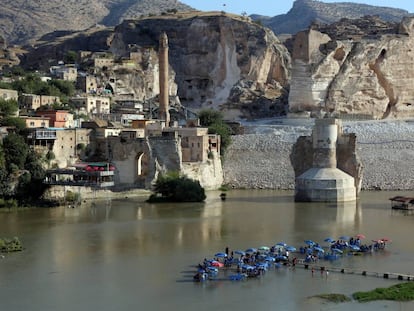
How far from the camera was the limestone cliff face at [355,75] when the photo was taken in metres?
61.3

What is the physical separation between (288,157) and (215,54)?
95.1ft

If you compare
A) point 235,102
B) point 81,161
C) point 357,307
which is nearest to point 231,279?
point 357,307

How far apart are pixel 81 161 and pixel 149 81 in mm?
26917

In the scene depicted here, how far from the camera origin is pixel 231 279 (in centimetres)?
2247

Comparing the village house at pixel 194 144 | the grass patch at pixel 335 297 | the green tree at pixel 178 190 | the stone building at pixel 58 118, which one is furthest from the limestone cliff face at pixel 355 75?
the grass patch at pixel 335 297

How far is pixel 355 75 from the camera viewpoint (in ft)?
204

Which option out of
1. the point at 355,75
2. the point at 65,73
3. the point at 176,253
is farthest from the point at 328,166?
the point at 65,73

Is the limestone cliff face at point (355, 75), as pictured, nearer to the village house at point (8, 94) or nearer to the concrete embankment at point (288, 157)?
the concrete embankment at point (288, 157)

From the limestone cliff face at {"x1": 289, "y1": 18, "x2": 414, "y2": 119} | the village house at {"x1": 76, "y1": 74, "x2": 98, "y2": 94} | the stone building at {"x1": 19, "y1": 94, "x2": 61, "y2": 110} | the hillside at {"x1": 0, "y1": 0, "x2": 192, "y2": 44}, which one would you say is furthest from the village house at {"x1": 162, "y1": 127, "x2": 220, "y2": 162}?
the hillside at {"x1": 0, "y1": 0, "x2": 192, "y2": 44}

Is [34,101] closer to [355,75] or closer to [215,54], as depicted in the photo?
[355,75]

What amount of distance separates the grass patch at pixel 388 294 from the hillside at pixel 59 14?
103918 millimetres

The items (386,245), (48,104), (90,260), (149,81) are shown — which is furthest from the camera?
(149,81)

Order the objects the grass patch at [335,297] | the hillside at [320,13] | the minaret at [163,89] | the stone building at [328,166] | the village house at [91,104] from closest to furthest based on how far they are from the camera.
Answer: the grass patch at [335,297], the stone building at [328,166], the minaret at [163,89], the village house at [91,104], the hillside at [320,13]

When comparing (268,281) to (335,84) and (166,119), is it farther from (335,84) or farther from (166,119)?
(335,84)
